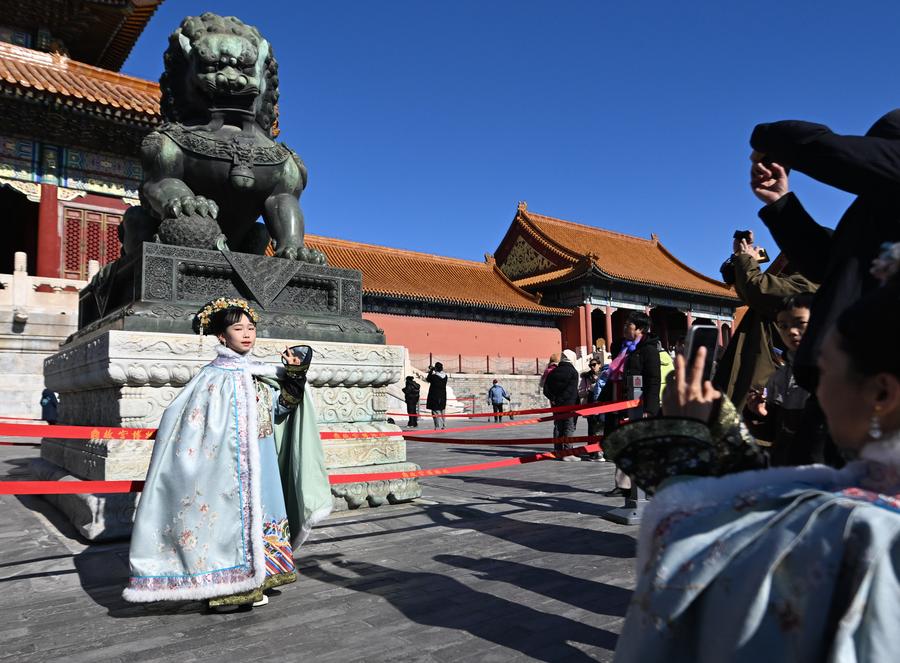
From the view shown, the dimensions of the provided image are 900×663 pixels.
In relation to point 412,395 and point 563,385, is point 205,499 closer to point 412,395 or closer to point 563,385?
point 563,385

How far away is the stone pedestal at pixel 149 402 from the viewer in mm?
3883

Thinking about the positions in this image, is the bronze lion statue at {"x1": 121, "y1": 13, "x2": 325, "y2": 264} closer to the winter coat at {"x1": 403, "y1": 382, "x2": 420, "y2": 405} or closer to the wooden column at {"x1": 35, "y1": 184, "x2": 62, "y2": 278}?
the winter coat at {"x1": 403, "y1": 382, "x2": 420, "y2": 405}

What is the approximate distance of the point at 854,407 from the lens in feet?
3.39

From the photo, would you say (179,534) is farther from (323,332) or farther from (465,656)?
(323,332)

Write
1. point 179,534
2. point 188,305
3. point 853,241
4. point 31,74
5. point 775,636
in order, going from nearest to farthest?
point 775,636 → point 853,241 → point 179,534 → point 188,305 → point 31,74

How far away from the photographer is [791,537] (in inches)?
36.4

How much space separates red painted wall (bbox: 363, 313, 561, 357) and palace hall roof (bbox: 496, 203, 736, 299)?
3417 mm

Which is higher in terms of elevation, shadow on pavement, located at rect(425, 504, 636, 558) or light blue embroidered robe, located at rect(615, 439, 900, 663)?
light blue embroidered robe, located at rect(615, 439, 900, 663)

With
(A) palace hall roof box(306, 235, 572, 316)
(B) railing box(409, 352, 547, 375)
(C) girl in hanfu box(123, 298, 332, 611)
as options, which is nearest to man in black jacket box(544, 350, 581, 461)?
(C) girl in hanfu box(123, 298, 332, 611)

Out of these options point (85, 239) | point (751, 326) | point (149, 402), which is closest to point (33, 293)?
point (85, 239)

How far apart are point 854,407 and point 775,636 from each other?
38 centimetres

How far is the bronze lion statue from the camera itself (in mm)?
4770

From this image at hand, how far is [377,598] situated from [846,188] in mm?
2373

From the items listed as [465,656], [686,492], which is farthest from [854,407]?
[465,656]
